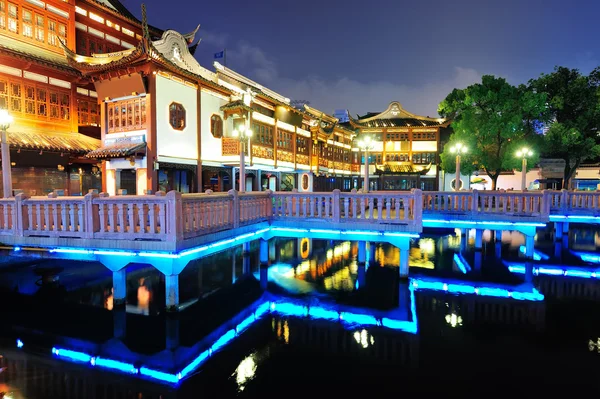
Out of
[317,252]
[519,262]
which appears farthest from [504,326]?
[317,252]

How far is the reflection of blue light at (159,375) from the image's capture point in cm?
578

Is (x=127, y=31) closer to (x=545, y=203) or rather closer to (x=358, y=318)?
(x=358, y=318)

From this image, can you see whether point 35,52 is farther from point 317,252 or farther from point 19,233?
point 317,252

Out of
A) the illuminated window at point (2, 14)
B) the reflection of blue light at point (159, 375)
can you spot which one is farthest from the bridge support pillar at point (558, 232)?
the illuminated window at point (2, 14)

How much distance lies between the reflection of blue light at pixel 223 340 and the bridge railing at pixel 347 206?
4.89 meters

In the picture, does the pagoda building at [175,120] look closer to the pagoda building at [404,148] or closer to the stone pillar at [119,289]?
the stone pillar at [119,289]

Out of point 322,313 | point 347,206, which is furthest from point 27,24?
point 322,313

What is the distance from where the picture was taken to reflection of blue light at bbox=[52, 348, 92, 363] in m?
6.43

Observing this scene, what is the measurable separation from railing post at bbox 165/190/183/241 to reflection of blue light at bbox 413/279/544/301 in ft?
24.3

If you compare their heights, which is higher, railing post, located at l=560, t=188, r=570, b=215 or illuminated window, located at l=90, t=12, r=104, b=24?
illuminated window, located at l=90, t=12, r=104, b=24

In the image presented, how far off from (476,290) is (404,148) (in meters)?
27.5

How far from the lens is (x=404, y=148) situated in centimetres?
3591

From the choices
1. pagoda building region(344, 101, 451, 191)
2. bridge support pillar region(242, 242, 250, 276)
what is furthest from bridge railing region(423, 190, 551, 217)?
pagoda building region(344, 101, 451, 191)

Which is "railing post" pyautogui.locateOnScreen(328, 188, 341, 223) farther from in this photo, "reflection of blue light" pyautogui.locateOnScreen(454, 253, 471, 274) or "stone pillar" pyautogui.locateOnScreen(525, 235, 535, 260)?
"stone pillar" pyautogui.locateOnScreen(525, 235, 535, 260)
